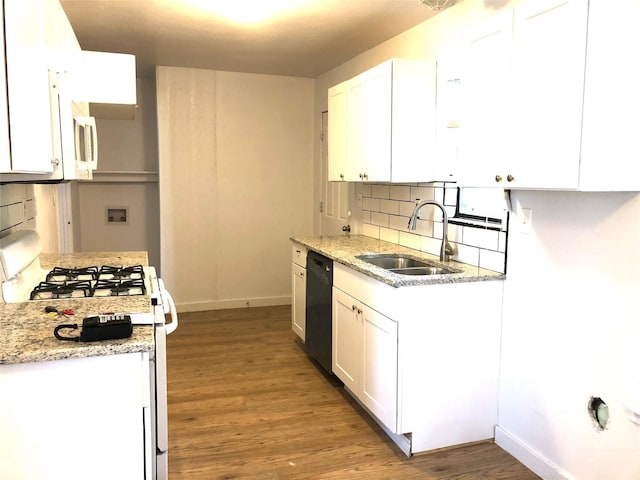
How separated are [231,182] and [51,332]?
154 inches

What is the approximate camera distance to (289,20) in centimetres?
343

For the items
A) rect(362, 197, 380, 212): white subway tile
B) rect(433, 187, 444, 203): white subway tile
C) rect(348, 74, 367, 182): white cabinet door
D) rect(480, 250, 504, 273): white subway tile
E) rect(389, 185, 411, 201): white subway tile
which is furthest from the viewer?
rect(362, 197, 380, 212): white subway tile

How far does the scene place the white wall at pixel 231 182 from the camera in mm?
5203

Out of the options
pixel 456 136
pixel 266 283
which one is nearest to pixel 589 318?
pixel 456 136

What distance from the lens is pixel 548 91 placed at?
1.98 meters

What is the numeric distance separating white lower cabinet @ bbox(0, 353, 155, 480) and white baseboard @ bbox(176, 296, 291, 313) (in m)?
3.85

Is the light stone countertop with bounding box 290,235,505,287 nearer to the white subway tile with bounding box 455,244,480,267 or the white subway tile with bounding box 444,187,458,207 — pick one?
the white subway tile with bounding box 455,244,480,267

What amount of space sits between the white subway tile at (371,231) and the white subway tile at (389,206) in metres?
0.19

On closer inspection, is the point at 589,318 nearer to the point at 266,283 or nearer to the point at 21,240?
the point at 21,240

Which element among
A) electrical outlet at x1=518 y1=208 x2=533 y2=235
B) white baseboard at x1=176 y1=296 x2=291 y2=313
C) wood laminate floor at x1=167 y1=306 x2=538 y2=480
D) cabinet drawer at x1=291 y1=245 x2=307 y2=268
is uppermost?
electrical outlet at x1=518 y1=208 x2=533 y2=235

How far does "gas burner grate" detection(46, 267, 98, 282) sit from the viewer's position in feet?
8.17

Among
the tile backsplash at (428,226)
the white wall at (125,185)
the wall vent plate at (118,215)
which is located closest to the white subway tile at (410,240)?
the tile backsplash at (428,226)

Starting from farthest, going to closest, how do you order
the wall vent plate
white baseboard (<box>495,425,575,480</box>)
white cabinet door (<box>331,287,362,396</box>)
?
the wall vent plate → white cabinet door (<box>331,287,362,396</box>) → white baseboard (<box>495,425,575,480</box>)

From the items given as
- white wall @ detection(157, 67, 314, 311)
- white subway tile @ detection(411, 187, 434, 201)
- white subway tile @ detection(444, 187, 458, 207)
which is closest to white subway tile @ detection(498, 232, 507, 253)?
white subway tile @ detection(444, 187, 458, 207)
